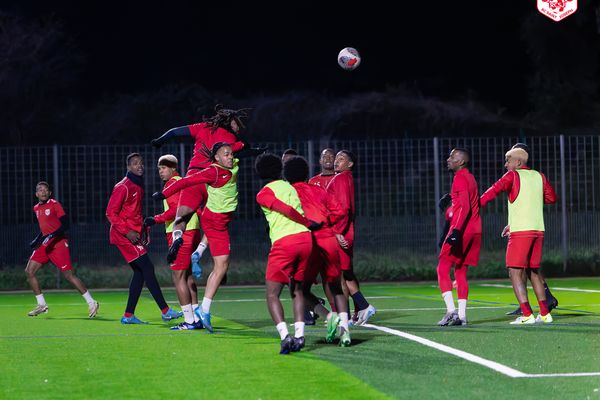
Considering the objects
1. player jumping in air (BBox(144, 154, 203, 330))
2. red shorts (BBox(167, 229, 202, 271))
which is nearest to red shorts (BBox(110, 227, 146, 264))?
player jumping in air (BBox(144, 154, 203, 330))

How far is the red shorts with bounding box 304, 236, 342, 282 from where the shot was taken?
10.8 m

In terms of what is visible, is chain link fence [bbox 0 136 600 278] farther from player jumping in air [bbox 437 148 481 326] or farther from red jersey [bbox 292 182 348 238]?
red jersey [bbox 292 182 348 238]

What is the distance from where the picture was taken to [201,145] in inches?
520

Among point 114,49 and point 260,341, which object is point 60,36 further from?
point 260,341

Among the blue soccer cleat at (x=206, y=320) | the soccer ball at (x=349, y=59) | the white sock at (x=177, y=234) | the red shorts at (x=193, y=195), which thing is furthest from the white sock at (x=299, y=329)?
the soccer ball at (x=349, y=59)

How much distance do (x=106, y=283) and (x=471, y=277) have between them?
27.0 feet

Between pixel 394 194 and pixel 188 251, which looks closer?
pixel 188 251

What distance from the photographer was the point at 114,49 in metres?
48.5

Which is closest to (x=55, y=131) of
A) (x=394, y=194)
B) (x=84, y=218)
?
(x=84, y=218)

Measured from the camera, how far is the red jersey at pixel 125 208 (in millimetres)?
14039

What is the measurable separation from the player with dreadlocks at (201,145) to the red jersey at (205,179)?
17.6 inches

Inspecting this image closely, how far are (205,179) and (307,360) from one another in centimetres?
336

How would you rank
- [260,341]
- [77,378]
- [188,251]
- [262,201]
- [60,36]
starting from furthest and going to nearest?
[60,36] < [188,251] < [260,341] < [262,201] < [77,378]

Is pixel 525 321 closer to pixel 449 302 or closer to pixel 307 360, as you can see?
pixel 449 302
